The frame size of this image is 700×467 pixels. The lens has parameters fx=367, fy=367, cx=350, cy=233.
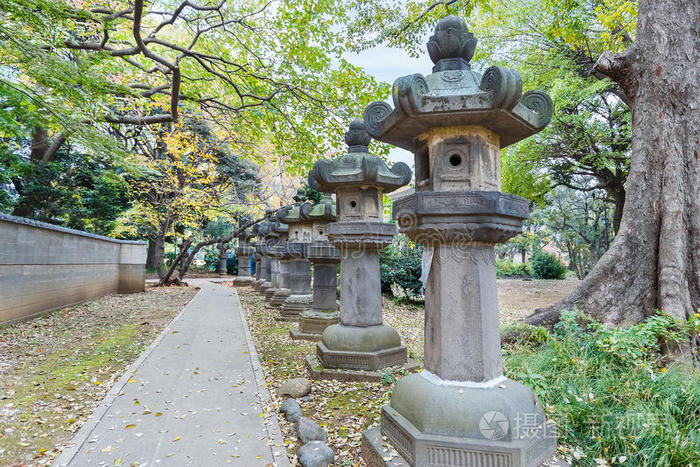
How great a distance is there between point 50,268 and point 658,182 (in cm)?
1309

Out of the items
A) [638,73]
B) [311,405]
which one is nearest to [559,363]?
[311,405]

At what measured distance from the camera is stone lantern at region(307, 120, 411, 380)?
5555 mm

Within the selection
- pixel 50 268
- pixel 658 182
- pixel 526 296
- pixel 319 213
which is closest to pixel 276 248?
pixel 319 213

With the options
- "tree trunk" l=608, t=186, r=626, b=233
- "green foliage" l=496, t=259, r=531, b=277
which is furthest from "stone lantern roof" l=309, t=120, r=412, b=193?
"green foliage" l=496, t=259, r=531, b=277

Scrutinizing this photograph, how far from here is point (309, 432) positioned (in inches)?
145

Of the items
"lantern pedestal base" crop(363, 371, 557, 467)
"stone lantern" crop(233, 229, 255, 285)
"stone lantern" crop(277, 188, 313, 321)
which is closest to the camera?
"lantern pedestal base" crop(363, 371, 557, 467)

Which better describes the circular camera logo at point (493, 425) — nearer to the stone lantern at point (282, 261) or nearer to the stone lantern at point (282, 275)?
the stone lantern at point (282, 275)

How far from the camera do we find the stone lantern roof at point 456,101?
2.80 metres

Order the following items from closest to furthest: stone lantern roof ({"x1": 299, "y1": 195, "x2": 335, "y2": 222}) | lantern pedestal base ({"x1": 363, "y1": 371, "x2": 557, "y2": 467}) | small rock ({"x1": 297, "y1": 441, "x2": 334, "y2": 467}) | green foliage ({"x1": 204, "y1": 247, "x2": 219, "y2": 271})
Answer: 1. lantern pedestal base ({"x1": 363, "y1": 371, "x2": 557, "y2": 467})
2. small rock ({"x1": 297, "y1": 441, "x2": 334, "y2": 467})
3. stone lantern roof ({"x1": 299, "y1": 195, "x2": 335, "y2": 222})
4. green foliage ({"x1": 204, "y1": 247, "x2": 219, "y2": 271})

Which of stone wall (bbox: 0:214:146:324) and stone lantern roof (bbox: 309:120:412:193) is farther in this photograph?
stone wall (bbox: 0:214:146:324)

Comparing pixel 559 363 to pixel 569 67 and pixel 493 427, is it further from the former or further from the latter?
pixel 569 67

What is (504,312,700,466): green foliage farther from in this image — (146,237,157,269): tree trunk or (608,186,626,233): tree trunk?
(146,237,157,269): tree trunk

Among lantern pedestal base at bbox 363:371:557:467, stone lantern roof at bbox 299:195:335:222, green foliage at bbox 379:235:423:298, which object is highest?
stone lantern roof at bbox 299:195:335:222

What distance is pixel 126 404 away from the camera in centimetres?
437
